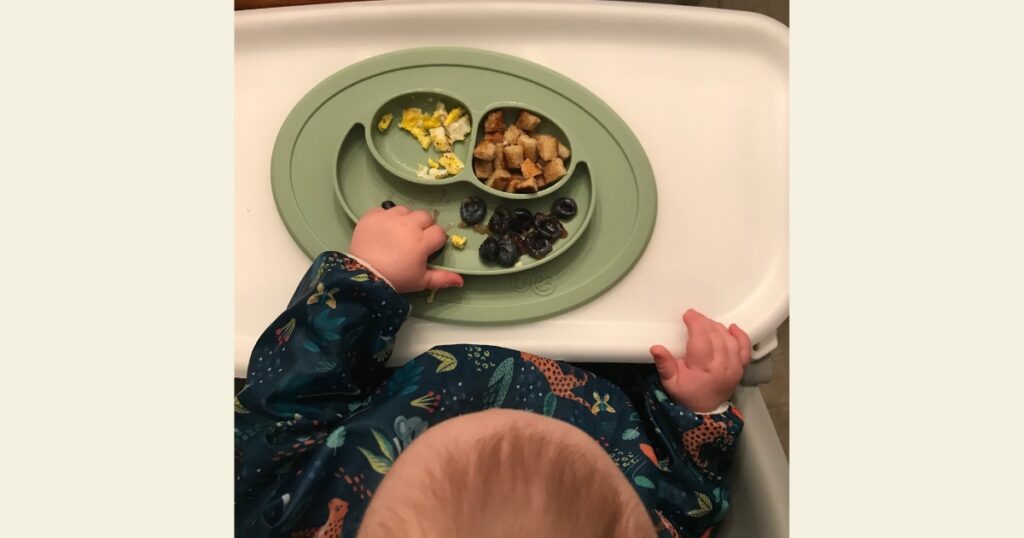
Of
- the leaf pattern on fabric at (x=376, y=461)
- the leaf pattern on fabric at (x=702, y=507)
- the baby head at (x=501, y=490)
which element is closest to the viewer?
the baby head at (x=501, y=490)

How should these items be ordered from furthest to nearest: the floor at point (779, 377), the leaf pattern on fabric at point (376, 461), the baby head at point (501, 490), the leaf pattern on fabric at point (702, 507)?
the floor at point (779, 377)
the leaf pattern on fabric at point (702, 507)
the leaf pattern on fabric at point (376, 461)
the baby head at point (501, 490)

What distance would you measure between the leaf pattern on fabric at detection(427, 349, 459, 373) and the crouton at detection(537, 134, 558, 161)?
0.70ft

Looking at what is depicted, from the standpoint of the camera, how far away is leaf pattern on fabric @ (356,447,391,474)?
21.2 inches

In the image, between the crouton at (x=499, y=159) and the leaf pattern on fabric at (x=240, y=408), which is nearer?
the leaf pattern on fabric at (x=240, y=408)

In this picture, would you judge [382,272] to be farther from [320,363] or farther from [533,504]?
[533,504]

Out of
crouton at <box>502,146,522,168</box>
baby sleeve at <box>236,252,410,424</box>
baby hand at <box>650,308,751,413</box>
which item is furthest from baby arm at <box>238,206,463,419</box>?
baby hand at <box>650,308,751,413</box>

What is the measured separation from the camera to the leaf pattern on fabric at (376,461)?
0.54m

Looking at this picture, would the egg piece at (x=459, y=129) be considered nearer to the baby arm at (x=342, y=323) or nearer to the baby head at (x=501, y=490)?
the baby arm at (x=342, y=323)

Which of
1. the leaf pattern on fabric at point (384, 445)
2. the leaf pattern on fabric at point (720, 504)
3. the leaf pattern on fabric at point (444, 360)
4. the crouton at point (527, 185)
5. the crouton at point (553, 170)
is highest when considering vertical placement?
the crouton at point (553, 170)

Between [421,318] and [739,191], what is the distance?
34 cm

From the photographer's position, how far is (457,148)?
714mm

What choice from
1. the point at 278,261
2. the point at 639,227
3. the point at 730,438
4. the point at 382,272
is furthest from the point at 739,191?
the point at 278,261

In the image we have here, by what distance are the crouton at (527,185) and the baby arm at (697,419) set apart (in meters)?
0.19

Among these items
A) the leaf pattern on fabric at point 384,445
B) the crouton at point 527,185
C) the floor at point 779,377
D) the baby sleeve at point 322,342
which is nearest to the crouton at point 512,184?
the crouton at point 527,185
